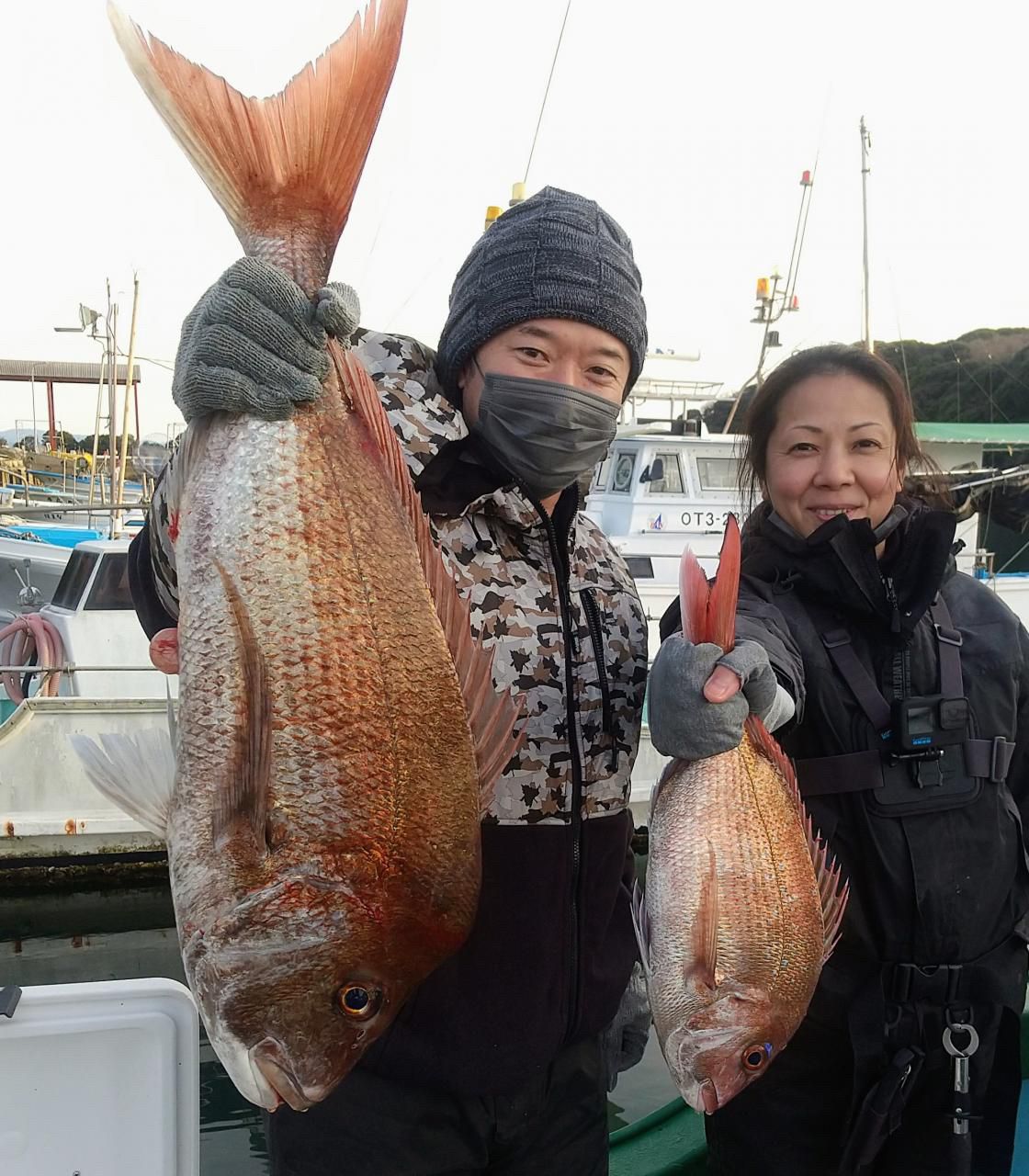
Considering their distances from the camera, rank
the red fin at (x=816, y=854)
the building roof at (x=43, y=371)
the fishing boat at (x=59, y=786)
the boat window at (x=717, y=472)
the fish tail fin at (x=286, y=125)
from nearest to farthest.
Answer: the fish tail fin at (x=286, y=125), the red fin at (x=816, y=854), the fishing boat at (x=59, y=786), the boat window at (x=717, y=472), the building roof at (x=43, y=371)

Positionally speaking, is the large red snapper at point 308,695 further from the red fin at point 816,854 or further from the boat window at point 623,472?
the boat window at point 623,472

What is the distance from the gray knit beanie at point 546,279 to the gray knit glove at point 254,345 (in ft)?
1.34

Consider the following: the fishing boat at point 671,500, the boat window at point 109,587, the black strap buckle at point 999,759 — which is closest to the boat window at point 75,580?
the boat window at point 109,587

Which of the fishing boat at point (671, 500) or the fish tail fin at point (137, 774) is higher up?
the fishing boat at point (671, 500)

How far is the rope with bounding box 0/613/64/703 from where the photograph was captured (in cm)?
881

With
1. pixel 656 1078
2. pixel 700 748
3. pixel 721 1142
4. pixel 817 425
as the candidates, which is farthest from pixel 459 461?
pixel 656 1078

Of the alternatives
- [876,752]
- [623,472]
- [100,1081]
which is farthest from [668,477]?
[100,1081]

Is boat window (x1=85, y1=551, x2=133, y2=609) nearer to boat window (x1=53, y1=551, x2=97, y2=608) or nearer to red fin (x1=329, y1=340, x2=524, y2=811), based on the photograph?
boat window (x1=53, y1=551, x2=97, y2=608)

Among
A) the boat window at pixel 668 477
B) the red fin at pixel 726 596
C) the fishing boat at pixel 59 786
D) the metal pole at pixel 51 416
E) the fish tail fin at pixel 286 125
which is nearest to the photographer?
the fish tail fin at pixel 286 125

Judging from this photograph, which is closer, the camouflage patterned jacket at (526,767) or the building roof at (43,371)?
the camouflage patterned jacket at (526,767)

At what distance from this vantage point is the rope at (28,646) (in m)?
8.81

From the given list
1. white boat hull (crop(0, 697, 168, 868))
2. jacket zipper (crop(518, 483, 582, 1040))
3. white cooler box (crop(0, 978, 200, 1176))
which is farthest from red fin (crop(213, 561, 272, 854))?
white boat hull (crop(0, 697, 168, 868))

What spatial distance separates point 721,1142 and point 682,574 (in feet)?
5.35

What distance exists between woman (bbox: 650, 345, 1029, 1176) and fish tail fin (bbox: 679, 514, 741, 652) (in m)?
0.24
